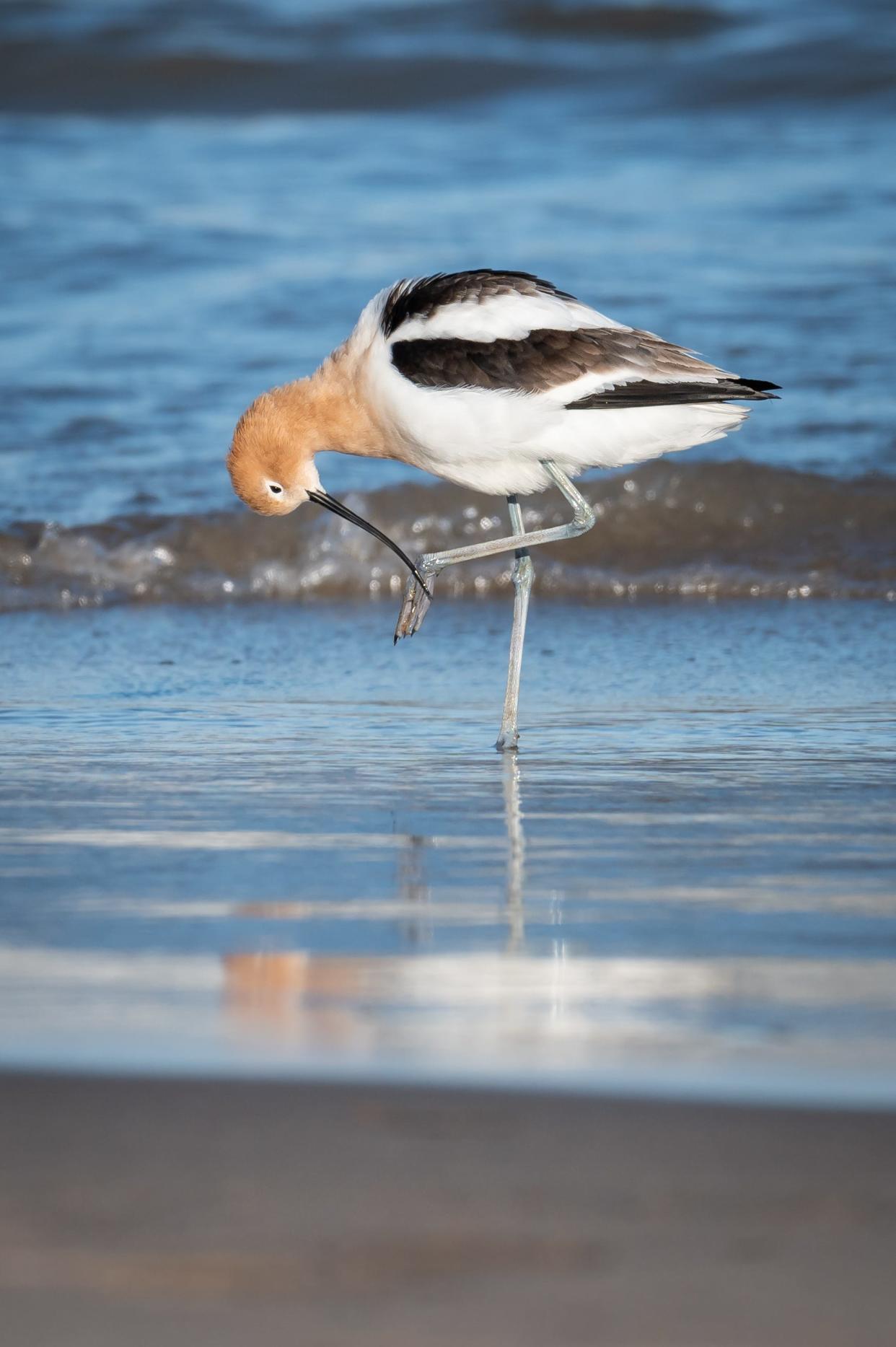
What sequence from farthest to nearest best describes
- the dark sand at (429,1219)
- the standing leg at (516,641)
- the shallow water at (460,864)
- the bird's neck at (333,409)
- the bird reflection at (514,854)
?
the bird's neck at (333,409), the standing leg at (516,641), the bird reflection at (514,854), the shallow water at (460,864), the dark sand at (429,1219)

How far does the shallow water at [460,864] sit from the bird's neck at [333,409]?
800 mm

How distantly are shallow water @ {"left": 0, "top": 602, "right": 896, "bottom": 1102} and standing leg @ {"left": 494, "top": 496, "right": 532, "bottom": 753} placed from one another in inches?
3.8

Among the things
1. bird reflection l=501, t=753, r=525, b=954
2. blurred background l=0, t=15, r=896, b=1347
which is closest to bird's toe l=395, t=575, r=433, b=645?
blurred background l=0, t=15, r=896, b=1347

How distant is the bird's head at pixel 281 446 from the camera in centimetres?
563

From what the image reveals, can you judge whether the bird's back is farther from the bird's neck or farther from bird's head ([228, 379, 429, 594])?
bird's head ([228, 379, 429, 594])

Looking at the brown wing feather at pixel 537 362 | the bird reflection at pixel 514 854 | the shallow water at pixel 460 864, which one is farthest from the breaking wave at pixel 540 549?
the bird reflection at pixel 514 854

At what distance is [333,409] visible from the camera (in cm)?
561

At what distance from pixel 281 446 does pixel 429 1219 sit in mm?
3873

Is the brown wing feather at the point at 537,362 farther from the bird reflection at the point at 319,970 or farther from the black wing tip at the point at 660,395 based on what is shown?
the bird reflection at the point at 319,970

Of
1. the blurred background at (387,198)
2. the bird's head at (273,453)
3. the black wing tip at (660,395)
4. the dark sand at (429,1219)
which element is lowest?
the dark sand at (429,1219)

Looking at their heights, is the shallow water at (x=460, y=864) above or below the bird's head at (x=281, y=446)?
below

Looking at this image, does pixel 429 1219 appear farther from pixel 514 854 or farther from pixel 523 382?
pixel 523 382

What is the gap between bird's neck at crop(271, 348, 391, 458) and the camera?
5.59 metres

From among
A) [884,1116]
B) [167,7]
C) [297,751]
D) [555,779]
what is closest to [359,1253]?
[884,1116]
